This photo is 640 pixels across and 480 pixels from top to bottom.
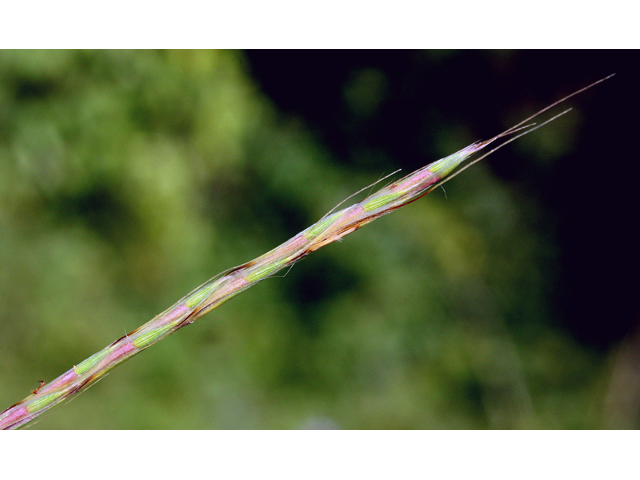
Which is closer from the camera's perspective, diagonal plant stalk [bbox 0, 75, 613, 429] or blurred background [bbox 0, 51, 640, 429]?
diagonal plant stalk [bbox 0, 75, 613, 429]

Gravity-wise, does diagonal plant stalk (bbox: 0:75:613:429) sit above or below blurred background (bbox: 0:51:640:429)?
below

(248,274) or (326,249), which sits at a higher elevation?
(326,249)

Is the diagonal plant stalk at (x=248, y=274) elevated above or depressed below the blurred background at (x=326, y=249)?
below

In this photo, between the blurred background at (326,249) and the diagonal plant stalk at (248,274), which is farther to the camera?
the blurred background at (326,249)

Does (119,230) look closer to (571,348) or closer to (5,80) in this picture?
(5,80)

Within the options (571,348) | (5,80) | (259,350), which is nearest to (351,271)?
(259,350)
